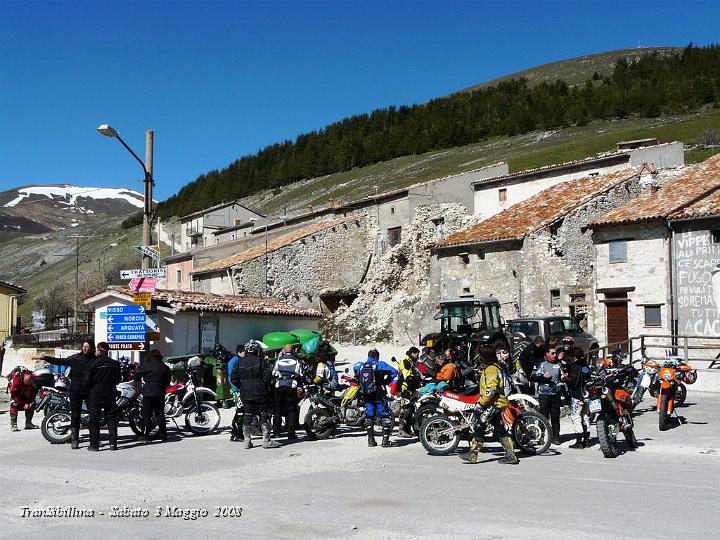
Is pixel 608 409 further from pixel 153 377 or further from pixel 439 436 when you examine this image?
pixel 153 377

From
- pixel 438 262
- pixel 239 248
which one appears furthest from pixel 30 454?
pixel 239 248

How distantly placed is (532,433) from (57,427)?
8582mm

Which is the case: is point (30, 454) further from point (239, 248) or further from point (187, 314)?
point (239, 248)

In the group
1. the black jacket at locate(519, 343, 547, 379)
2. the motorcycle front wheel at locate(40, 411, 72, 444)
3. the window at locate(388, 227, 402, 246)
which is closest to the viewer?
the motorcycle front wheel at locate(40, 411, 72, 444)

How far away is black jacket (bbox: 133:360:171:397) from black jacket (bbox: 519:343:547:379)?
7276 mm

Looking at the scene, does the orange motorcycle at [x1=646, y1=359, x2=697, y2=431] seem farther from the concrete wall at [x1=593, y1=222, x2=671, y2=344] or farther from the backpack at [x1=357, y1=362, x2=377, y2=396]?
the concrete wall at [x1=593, y1=222, x2=671, y2=344]

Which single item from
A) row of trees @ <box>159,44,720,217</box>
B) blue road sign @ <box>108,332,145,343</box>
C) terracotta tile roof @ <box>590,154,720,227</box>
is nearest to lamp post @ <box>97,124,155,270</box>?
blue road sign @ <box>108,332,145,343</box>

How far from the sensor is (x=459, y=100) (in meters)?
157

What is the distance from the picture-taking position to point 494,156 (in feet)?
340

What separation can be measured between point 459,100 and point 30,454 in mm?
149877

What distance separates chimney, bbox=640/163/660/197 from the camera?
3838 centimetres

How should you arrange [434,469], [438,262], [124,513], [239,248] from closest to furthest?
[124,513]
[434,469]
[438,262]
[239,248]

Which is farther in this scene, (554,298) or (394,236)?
(394,236)

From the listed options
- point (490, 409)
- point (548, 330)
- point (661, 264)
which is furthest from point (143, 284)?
point (661, 264)
